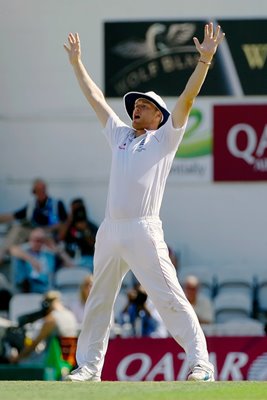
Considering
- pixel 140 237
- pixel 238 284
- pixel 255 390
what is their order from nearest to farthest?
pixel 255 390, pixel 140 237, pixel 238 284

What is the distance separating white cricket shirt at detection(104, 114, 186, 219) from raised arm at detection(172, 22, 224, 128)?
73mm

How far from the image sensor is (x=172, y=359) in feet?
41.3

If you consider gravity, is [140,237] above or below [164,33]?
below

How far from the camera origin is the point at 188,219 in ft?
55.0

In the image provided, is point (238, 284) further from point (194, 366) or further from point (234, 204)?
point (194, 366)

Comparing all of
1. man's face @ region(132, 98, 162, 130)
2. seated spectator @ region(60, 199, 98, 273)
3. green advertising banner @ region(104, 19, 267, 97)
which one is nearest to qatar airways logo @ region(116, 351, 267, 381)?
seated spectator @ region(60, 199, 98, 273)

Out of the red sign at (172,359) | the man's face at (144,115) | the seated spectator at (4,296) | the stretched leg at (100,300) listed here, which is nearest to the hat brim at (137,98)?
the man's face at (144,115)

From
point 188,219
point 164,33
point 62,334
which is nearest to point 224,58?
point 164,33

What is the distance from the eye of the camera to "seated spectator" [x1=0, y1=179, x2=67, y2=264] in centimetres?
1620

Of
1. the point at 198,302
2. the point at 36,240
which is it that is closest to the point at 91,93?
the point at 198,302

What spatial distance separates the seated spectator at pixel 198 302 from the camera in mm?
14078

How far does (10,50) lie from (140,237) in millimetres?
8953

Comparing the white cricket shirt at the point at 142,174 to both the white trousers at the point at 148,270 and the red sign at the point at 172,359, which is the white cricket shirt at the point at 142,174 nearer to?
the white trousers at the point at 148,270

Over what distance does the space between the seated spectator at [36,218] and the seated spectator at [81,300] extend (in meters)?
2.04
